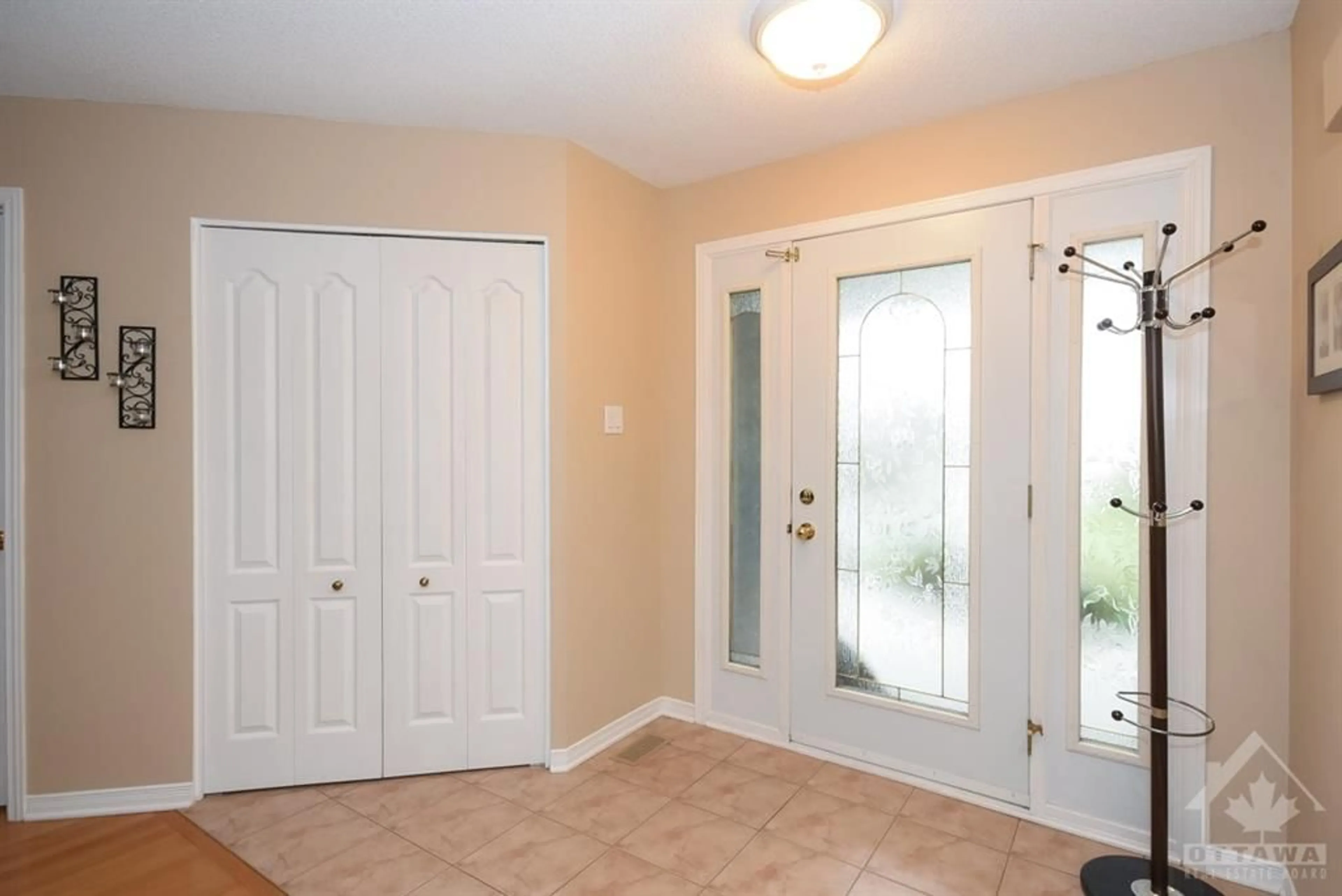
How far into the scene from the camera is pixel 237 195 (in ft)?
7.89

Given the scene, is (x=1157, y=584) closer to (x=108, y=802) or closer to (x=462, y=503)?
(x=462, y=503)

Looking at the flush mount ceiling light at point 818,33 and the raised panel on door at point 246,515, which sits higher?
the flush mount ceiling light at point 818,33

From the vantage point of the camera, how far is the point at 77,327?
2.27 metres

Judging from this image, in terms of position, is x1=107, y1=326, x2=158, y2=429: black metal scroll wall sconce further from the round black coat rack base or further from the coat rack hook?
the round black coat rack base

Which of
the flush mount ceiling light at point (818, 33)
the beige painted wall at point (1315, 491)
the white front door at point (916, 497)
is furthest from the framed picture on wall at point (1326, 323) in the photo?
the flush mount ceiling light at point (818, 33)

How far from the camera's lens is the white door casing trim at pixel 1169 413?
76.9 inches

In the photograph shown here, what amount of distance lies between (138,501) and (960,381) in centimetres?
319

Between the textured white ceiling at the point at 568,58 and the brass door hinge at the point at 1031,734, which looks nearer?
the textured white ceiling at the point at 568,58

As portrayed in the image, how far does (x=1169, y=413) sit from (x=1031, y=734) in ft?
4.01

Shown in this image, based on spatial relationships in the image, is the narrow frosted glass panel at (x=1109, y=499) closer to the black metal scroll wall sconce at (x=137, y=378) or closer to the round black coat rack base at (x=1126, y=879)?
the round black coat rack base at (x=1126, y=879)

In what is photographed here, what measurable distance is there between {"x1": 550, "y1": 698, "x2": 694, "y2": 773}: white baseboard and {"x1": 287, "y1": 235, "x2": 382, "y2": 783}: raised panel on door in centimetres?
74

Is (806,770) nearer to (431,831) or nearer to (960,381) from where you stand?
(431,831)

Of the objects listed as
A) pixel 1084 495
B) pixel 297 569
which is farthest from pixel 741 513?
pixel 297 569

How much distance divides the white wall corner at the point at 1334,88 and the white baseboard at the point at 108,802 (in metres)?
4.11
